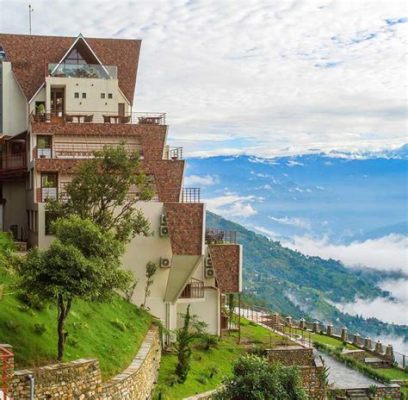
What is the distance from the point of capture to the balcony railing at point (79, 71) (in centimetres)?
3688

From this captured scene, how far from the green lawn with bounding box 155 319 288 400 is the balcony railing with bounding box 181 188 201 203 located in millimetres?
5886

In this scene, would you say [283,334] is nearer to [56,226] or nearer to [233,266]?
[233,266]

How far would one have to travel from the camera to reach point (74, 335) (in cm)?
2020

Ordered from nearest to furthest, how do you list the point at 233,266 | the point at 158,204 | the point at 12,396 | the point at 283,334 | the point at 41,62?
the point at 12,396
the point at 158,204
the point at 233,266
the point at 283,334
the point at 41,62

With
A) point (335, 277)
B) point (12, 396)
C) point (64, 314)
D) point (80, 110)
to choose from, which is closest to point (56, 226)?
point (64, 314)

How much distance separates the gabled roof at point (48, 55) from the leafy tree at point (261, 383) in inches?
831

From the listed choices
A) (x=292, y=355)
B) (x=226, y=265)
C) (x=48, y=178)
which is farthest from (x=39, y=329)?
(x=226, y=265)

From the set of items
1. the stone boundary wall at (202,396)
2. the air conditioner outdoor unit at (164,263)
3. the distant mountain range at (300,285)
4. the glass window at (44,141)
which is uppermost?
the glass window at (44,141)

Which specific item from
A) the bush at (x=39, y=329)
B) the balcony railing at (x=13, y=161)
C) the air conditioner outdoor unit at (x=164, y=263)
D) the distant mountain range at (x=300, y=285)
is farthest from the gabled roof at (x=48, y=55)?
the distant mountain range at (x=300, y=285)

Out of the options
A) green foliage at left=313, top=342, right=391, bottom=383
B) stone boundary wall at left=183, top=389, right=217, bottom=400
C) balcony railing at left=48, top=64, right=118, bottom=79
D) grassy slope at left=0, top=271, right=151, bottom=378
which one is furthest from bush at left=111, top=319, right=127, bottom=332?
balcony railing at left=48, top=64, right=118, bottom=79

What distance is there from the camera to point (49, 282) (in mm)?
17688

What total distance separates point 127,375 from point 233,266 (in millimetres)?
13703

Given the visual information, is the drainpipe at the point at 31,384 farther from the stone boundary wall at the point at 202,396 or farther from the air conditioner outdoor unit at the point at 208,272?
the air conditioner outdoor unit at the point at 208,272

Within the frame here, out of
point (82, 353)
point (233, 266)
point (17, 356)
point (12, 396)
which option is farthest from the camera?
point (233, 266)
